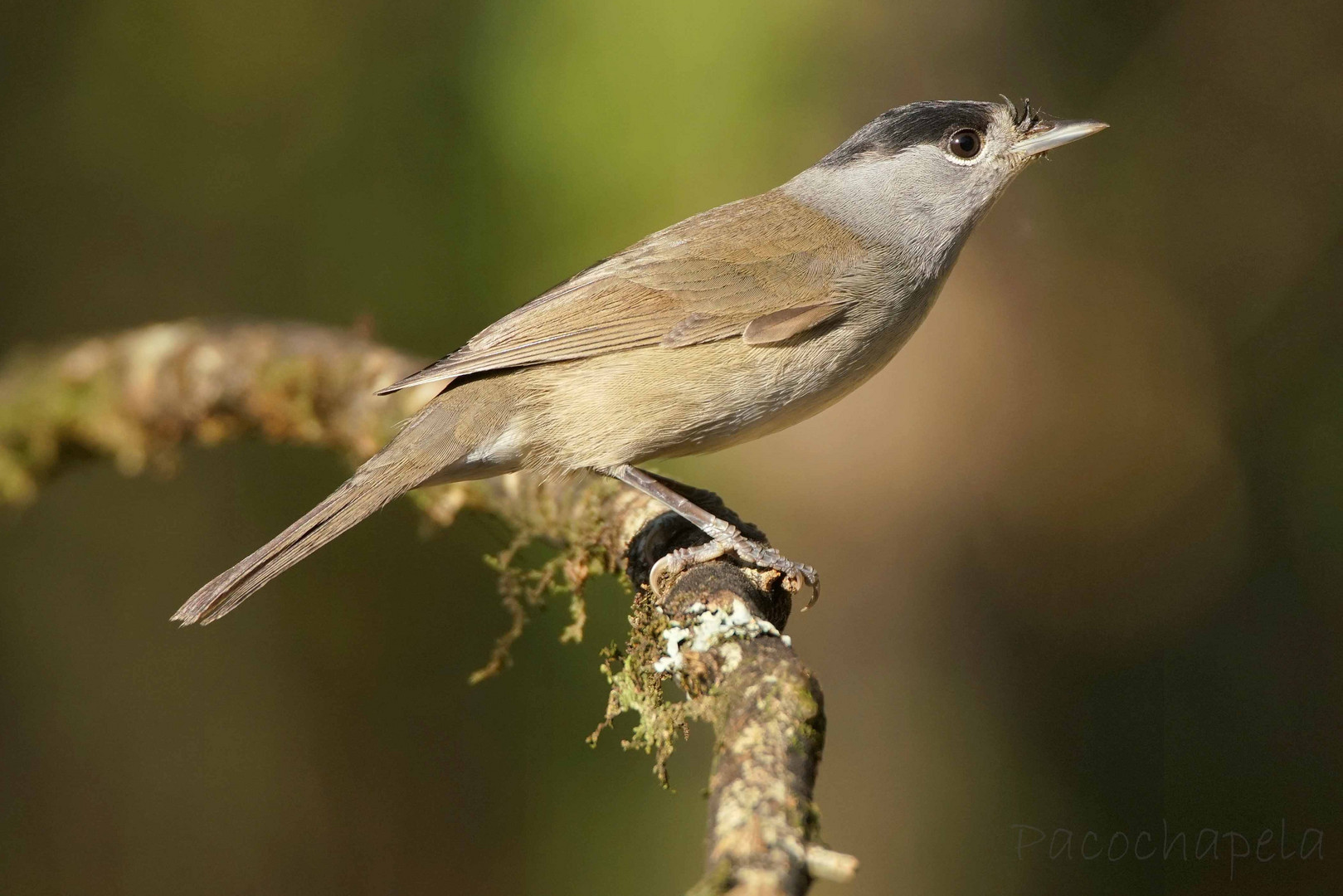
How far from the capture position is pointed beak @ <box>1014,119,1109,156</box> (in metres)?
3.98

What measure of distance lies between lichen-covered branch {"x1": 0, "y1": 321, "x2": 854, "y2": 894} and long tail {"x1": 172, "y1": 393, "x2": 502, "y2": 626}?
41 cm

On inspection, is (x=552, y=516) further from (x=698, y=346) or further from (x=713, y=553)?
(x=713, y=553)

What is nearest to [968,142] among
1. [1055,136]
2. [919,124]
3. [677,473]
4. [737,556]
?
[919,124]

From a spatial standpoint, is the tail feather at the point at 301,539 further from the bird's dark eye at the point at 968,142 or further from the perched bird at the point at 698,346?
the bird's dark eye at the point at 968,142

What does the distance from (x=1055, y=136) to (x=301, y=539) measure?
289 centimetres

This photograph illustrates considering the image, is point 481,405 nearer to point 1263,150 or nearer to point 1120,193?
point 1120,193

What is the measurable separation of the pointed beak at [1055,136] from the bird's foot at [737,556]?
1846 mm

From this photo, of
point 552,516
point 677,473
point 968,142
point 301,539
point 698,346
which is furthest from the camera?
point 677,473

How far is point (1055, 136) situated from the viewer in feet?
13.1

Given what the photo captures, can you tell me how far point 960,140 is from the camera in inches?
161

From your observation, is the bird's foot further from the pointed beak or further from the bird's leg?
the pointed beak

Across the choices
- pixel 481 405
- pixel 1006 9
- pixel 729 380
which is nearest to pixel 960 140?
pixel 729 380

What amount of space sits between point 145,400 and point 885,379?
3.71 metres

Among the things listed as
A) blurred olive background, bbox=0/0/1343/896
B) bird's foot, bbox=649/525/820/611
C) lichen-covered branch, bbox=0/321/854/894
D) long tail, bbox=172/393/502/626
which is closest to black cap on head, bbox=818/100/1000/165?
lichen-covered branch, bbox=0/321/854/894
